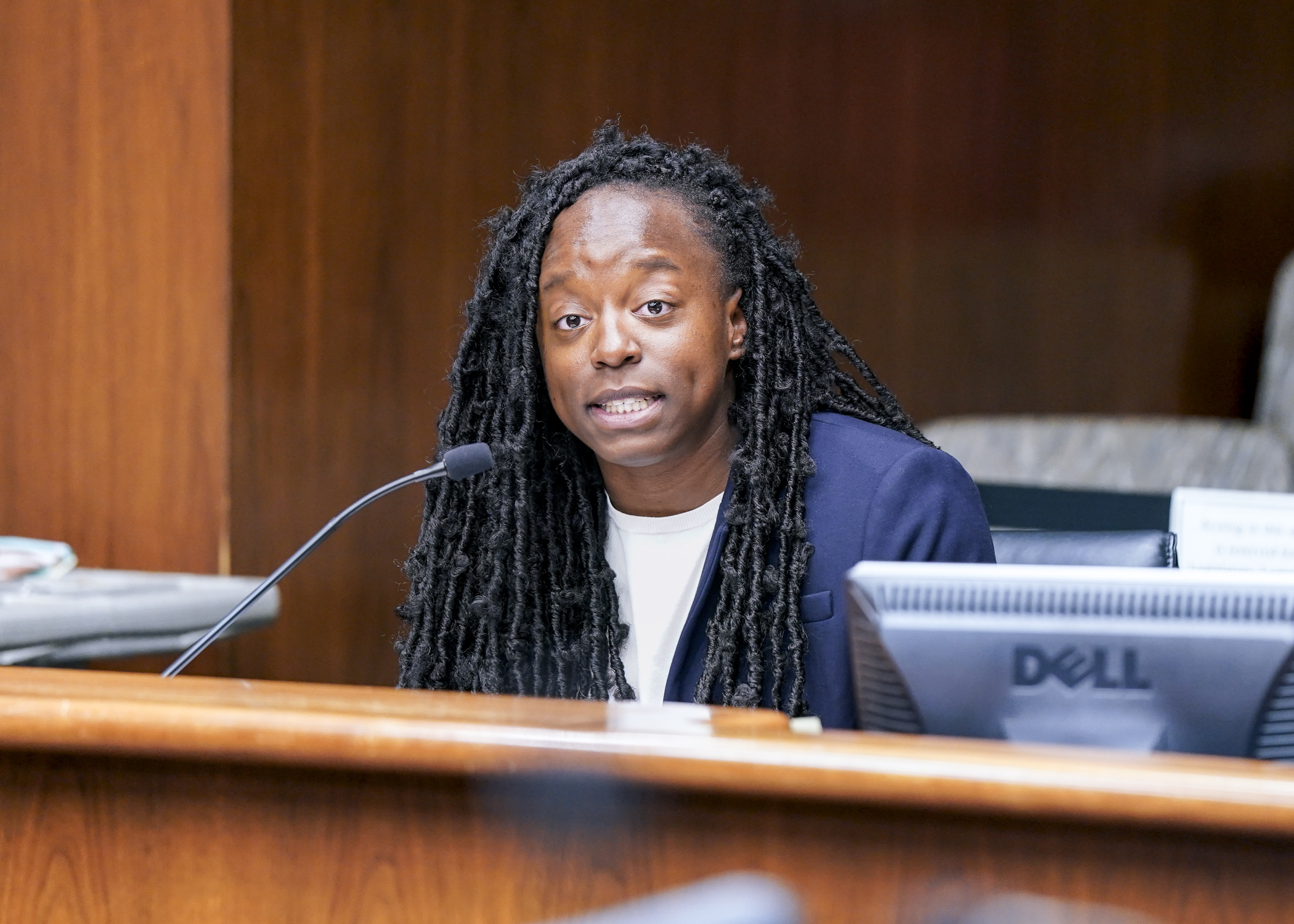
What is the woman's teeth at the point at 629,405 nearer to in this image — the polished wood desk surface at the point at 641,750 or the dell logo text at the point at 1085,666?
the polished wood desk surface at the point at 641,750

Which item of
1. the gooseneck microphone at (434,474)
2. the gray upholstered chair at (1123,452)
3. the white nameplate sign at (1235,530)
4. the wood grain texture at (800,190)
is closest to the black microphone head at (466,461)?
the gooseneck microphone at (434,474)

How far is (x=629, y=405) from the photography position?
1792 millimetres

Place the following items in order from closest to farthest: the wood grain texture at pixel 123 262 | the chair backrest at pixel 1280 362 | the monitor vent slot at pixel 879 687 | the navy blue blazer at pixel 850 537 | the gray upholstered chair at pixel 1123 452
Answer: the monitor vent slot at pixel 879 687, the navy blue blazer at pixel 850 537, the wood grain texture at pixel 123 262, the gray upholstered chair at pixel 1123 452, the chair backrest at pixel 1280 362

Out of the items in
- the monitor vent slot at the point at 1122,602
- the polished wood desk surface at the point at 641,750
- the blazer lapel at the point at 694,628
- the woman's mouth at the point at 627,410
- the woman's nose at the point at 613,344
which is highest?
the woman's nose at the point at 613,344

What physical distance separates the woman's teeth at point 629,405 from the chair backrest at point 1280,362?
298cm

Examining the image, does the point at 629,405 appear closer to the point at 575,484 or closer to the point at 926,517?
the point at 575,484

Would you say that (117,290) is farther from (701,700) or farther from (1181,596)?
(1181,596)

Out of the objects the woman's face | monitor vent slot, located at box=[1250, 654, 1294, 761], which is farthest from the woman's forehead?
monitor vent slot, located at box=[1250, 654, 1294, 761]

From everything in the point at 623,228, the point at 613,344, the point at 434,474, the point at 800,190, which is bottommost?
the point at 434,474

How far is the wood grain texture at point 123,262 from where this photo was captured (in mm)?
2887

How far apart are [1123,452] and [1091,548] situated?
2.26 metres

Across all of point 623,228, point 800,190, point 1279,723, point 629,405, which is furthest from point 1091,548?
point 800,190

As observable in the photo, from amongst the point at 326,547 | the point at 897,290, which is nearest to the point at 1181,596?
the point at 326,547

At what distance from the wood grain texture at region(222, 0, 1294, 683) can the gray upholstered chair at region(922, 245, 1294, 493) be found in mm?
663
